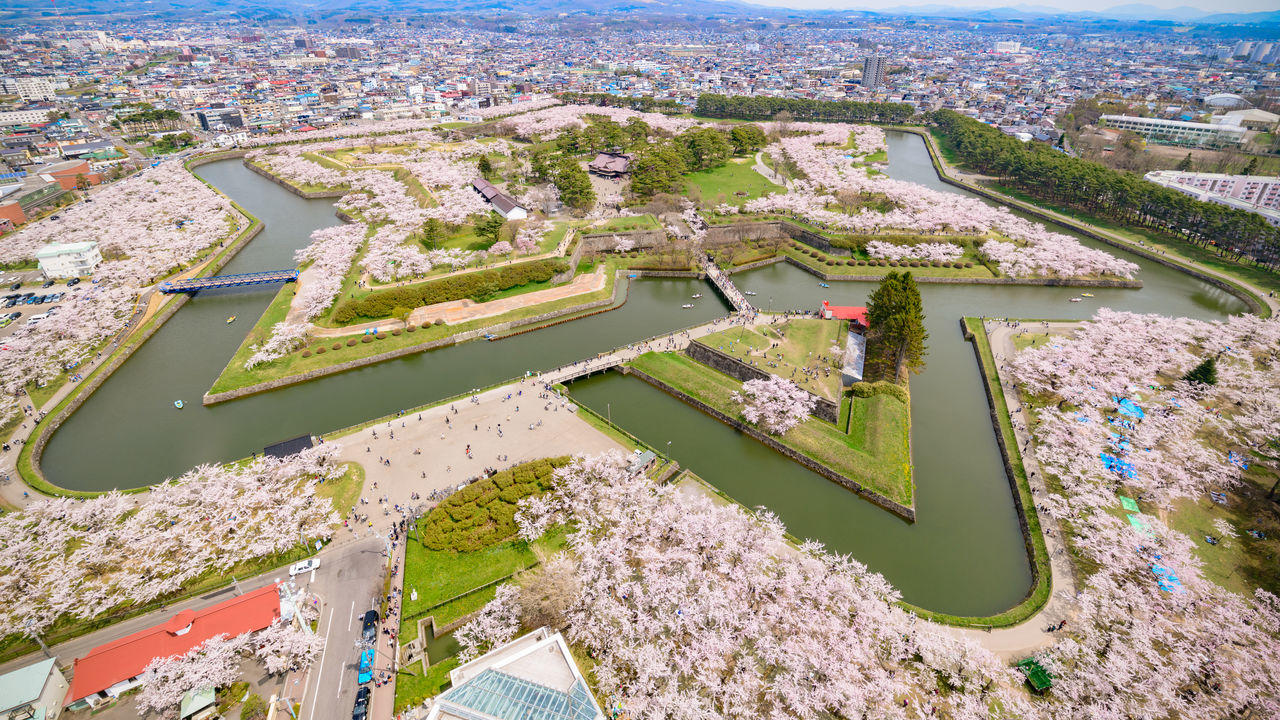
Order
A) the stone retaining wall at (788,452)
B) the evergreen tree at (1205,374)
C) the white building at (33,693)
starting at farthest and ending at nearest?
1. the evergreen tree at (1205,374)
2. the stone retaining wall at (788,452)
3. the white building at (33,693)

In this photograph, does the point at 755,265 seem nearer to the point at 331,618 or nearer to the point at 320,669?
the point at 331,618

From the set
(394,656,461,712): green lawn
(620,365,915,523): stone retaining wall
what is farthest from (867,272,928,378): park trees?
(394,656,461,712): green lawn

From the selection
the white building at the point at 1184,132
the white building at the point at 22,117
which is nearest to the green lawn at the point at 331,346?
the white building at the point at 22,117

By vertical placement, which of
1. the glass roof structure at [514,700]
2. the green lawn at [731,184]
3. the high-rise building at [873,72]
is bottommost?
the glass roof structure at [514,700]

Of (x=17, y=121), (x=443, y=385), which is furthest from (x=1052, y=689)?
(x=17, y=121)

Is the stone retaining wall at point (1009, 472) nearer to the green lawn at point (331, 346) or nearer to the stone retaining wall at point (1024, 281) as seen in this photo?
the stone retaining wall at point (1024, 281)

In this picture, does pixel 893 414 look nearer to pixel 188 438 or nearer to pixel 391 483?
pixel 391 483

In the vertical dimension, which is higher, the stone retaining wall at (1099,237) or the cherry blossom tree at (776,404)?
the stone retaining wall at (1099,237)

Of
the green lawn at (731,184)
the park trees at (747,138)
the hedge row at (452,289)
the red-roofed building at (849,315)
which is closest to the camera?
the red-roofed building at (849,315)

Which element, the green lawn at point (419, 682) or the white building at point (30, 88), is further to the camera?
the white building at point (30, 88)
